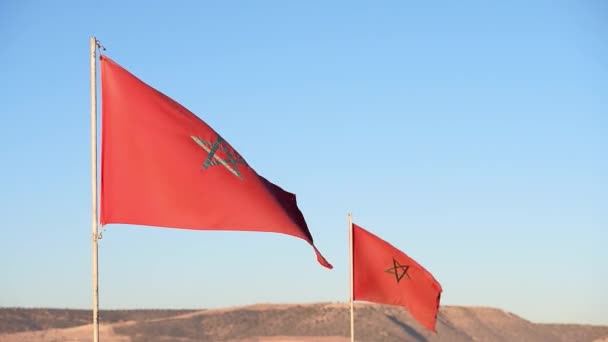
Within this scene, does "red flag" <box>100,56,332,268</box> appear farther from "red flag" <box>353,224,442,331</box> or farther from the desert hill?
the desert hill

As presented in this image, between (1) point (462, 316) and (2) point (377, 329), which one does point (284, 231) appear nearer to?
(2) point (377, 329)

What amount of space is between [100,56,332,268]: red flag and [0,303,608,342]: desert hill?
73396mm

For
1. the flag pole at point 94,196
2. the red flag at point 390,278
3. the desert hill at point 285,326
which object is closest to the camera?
the flag pole at point 94,196

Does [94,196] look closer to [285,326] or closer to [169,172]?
[169,172]

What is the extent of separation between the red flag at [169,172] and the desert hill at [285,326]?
7340cm

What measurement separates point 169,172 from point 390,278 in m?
10.9

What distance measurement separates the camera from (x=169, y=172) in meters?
16.3

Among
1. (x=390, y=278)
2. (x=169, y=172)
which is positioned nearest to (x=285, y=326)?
(x=390, y=278)

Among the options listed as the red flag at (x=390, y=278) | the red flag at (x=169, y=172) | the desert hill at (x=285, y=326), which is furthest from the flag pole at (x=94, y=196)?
the desert hill at (x=285, y=326)

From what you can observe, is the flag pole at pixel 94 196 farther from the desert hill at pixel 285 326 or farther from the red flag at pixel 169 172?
the desert hill at pixel 285 326

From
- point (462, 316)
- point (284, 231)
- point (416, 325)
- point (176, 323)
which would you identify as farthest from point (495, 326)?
point (284, 231)

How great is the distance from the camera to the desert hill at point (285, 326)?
9444cm

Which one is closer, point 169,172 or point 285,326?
point 169,172

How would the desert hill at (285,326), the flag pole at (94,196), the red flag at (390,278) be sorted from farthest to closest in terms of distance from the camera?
1. the desert hill at (285,326)
2. the red flag at (390,278)
3. the flag pole at (94,196)
